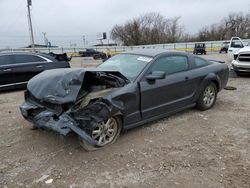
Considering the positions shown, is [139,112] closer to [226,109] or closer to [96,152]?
[96,152]

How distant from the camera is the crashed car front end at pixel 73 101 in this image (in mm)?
3988

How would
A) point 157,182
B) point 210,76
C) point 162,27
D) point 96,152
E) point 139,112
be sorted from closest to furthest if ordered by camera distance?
point 157,182 < point 96,152 < point 139,112 < point 210,76 < point 162,27

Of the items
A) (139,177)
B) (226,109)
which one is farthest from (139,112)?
(226,109)

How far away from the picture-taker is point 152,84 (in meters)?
5.03

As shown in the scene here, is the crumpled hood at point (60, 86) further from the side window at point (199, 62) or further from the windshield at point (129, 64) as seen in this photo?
the side window at point (199, 62)

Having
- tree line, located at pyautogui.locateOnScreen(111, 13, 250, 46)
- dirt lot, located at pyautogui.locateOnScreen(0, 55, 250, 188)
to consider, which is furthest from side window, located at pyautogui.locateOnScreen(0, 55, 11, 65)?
tree line, located at pyautogui.locateOnScreen(111, 13, 250, 46)

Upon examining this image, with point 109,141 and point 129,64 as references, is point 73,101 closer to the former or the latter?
point 109,141

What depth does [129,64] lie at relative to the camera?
17.9 feet

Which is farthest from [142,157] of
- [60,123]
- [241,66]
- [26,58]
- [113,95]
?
[241,66]

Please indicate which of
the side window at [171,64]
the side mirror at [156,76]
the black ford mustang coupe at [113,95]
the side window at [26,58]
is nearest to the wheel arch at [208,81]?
the black ford mustang coupe at [113,95]

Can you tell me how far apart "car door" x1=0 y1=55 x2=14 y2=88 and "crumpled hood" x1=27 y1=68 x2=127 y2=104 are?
16.2ft

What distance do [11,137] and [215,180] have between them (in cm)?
341

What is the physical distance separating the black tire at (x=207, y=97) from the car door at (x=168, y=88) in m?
0.41

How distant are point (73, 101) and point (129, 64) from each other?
1.70m
